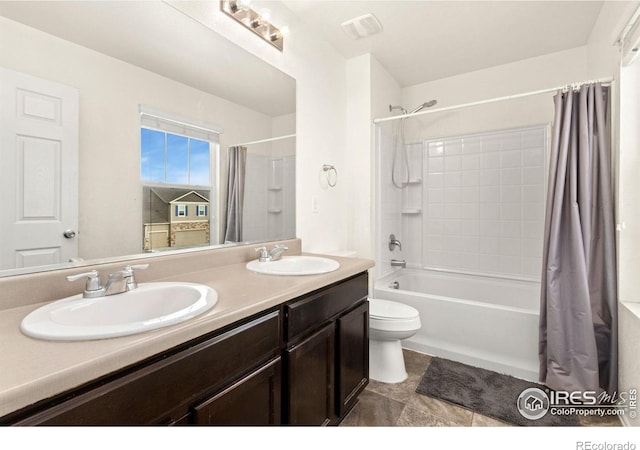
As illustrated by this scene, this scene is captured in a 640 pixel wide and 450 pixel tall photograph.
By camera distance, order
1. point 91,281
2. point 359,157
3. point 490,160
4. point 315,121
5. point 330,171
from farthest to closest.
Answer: point 490,160
point 359,157
point 330,171
point 315,121
point 91,281

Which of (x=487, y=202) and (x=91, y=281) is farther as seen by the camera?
(x=487, y=202)

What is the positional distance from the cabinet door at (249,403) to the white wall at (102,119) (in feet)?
2.20

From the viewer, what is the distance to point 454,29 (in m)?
2.16

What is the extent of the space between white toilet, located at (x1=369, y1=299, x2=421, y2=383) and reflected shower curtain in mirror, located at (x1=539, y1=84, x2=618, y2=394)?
0.81 meters

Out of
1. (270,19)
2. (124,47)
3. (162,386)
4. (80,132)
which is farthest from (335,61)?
(162,386)

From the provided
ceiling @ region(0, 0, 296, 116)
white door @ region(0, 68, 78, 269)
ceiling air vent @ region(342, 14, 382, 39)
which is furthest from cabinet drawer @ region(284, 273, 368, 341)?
ceiling air vent @ region(342, 14, 382, 39)

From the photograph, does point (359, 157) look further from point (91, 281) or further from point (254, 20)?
point (91, 281)

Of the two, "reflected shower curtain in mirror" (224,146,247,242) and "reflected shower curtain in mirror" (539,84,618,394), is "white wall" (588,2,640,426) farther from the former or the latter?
"reflected shower curtain in mirror" (224,146,247,242)

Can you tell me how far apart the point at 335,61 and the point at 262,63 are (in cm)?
89

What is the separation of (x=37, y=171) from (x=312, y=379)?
1189 millimetres

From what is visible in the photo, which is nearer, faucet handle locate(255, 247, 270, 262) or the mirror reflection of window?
the mirror reflection of window

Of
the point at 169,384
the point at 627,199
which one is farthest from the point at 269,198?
the point at 627,199

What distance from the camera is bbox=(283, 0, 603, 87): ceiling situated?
6.28 feet
